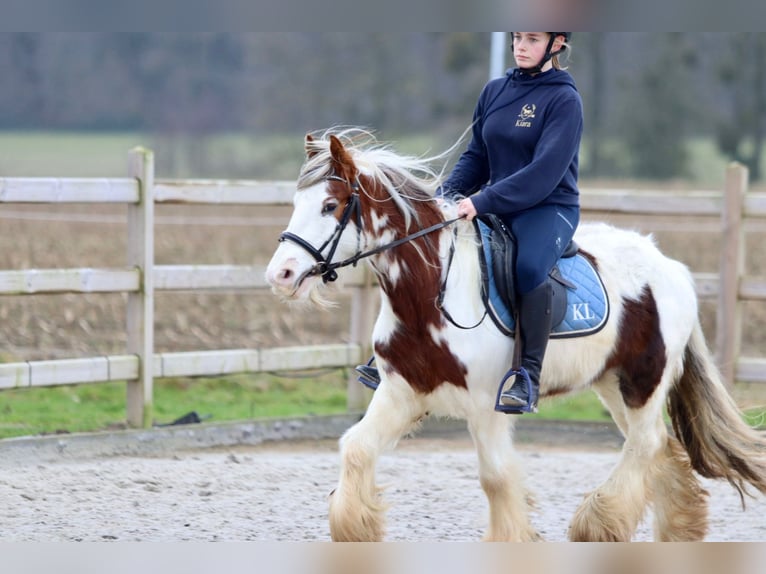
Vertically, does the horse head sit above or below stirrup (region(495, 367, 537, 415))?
above

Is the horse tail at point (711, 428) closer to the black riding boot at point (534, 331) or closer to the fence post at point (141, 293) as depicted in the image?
the black riding boot at point (534, 331)

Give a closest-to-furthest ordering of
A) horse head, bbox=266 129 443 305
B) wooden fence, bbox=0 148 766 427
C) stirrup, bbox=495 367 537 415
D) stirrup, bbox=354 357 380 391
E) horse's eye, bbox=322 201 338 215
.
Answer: horse head, bbox=266 129 443 305 → horse's eye, bbox=322 201 338 215 → stirrup, bbox=495 367 537 415 → stirrup, bbox=354 357 380 391 → wooden fence, bbox=0 148 766 427

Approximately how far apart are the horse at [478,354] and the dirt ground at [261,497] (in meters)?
0.35

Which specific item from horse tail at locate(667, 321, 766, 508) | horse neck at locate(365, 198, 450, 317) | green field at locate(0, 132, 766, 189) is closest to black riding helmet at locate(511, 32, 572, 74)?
horse neck at locate(365, 198, 450, 317)

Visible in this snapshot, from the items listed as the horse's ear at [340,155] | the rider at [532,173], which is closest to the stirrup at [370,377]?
the rider at [532,173]

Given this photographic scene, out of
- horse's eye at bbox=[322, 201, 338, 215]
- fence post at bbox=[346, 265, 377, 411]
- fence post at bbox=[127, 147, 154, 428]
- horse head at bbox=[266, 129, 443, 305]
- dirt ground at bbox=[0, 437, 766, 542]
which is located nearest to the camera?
horse head at bbox=[266, 129, 443, 305]

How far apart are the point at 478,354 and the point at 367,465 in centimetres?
69

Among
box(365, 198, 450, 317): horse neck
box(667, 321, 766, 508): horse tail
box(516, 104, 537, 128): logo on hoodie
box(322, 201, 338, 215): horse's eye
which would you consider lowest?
box(667, 321, 766, 508): horse tail

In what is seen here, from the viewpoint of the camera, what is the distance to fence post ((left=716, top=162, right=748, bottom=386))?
860 cm

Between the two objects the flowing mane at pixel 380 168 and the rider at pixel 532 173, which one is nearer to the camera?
the flowing mane at pixel 380 168

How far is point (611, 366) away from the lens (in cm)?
555

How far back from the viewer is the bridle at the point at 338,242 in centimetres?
462

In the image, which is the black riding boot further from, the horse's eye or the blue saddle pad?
the horse's eye

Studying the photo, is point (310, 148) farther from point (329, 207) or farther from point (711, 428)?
point (711, 428)
